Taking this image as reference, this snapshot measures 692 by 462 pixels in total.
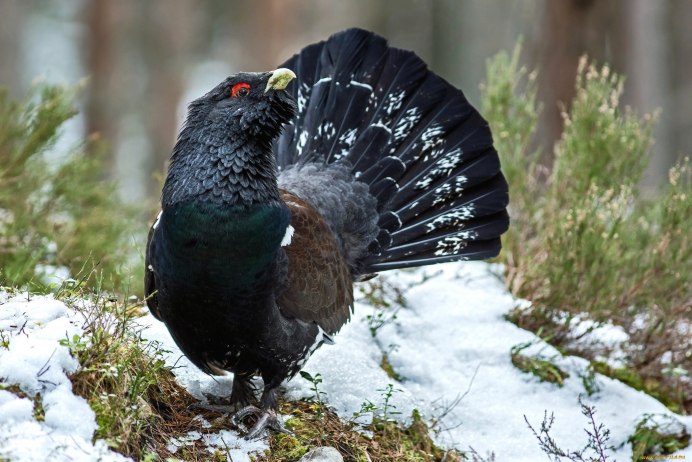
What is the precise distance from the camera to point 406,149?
447 centimetres

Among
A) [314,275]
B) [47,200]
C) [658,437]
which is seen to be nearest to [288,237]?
[314,275]

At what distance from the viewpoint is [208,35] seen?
21.9 meters

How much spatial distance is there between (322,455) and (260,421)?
1.29 feet

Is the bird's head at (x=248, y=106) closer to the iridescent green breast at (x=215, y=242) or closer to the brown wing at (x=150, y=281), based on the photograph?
the iridescent green breast at (x=215, y=242)

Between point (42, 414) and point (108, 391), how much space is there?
0.87 feet

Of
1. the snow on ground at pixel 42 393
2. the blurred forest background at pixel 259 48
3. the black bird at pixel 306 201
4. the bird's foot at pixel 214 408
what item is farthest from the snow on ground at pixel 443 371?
the blurred forest background at pixel 259 48

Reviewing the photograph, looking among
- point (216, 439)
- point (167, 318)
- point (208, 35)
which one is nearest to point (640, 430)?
point (216, 439)

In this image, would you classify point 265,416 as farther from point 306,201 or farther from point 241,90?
point 241,90

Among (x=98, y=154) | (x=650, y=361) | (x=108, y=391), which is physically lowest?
(x=108, y=391)

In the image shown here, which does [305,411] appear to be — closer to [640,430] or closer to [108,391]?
[108,391]

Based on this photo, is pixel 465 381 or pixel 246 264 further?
pixel 465 381

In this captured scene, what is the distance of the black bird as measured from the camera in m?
3.12

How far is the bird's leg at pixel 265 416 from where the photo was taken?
333 cm

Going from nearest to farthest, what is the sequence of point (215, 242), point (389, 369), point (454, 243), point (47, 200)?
point (215, 242), point (389, 369), point (454, 243), point (47, 200)
